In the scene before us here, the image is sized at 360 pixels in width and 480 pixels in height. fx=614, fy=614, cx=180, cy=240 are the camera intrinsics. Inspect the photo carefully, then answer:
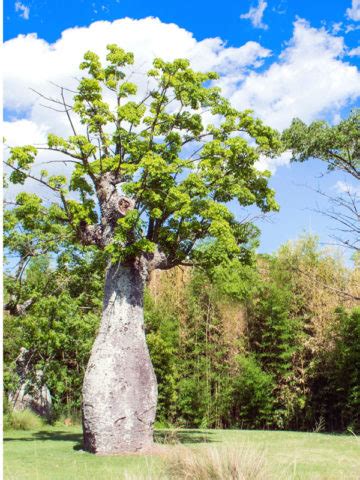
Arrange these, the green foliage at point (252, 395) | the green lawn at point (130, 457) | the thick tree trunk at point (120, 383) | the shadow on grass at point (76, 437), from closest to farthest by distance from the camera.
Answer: the green lawn at point (130, 457) < the thick tree trunk at point (120, 383) < the shadow on grass at point (76, 437) < the green foliage at point (252, 395)

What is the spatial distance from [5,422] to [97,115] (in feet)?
27.5

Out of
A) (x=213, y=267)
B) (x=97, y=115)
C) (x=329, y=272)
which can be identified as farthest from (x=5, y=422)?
(x=329, y=272)

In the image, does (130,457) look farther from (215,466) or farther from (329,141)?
(329,141)

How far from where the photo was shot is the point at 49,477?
7516mm

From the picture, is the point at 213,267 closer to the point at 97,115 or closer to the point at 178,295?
the point at 97,115

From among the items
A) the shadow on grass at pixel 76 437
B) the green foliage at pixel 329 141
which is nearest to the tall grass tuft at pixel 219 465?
the shadow on grass at pixel 76 437

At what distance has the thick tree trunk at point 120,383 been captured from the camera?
9656 millimetres

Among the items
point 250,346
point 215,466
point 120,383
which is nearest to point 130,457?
point 120,383

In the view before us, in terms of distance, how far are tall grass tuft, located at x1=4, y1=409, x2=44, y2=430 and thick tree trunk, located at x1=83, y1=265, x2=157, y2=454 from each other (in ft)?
19.8

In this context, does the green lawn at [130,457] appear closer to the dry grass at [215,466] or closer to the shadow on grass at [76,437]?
the shadow on grass at [76,437]

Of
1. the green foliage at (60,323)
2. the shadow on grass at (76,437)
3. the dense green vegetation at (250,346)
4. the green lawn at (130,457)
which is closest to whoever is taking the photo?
the green lawn at (130,457)

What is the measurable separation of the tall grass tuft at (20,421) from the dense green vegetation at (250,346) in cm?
77

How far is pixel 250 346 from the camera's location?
17750mm

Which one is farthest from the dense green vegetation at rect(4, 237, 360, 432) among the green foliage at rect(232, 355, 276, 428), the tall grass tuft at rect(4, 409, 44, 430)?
the tall grass tuft at rect(4, 409, 44, 430)
